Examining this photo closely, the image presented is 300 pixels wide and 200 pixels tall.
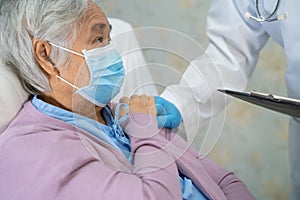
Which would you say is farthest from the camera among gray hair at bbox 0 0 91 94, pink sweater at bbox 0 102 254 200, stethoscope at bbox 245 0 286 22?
stethoscope at bbox 245 0 286 22

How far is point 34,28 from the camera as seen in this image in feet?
3.48

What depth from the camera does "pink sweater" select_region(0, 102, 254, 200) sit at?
942mm

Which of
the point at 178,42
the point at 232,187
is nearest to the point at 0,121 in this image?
the point at 178,42

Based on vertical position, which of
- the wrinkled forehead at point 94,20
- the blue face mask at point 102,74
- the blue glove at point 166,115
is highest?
the wrinkled forehead at point 94,20

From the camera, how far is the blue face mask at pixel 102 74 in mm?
1074

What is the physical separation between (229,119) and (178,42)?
3.50 feet

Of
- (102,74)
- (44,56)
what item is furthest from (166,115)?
(44,56)

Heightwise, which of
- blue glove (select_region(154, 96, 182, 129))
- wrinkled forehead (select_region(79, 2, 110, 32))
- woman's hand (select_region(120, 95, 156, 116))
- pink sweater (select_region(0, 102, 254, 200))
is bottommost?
pink sweater (select_region(0, 102, 254, 200))

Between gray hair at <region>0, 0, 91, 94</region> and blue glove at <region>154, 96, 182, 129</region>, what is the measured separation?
0.28m

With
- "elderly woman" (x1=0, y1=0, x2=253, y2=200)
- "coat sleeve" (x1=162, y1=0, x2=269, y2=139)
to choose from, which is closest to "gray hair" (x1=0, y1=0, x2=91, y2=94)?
"elderly woman" (x1=0, y1=0, x2=253, y2=200)

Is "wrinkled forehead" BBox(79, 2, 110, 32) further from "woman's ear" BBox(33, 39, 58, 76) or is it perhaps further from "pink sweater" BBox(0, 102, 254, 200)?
"pink sweater" BBox(0, 102, 254, 200)

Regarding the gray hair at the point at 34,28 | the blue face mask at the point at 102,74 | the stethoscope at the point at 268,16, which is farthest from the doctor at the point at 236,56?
the gray hair at the point at 34,28

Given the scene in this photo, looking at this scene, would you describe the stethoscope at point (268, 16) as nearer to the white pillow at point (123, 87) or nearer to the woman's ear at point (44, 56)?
the white pillow at point (123, 87)

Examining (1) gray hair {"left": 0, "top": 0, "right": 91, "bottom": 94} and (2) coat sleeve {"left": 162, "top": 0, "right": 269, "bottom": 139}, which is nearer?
(1) gray hair {"left": 0, "top": 0, "right": 91, "bottom": 94}
